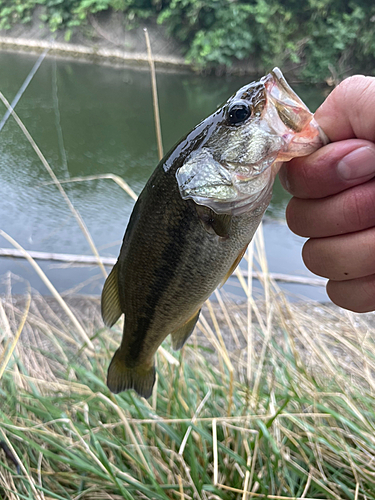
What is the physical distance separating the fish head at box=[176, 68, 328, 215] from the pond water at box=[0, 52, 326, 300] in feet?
3.35

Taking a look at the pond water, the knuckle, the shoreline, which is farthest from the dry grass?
the shoreline

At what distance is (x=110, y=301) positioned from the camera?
90 cm

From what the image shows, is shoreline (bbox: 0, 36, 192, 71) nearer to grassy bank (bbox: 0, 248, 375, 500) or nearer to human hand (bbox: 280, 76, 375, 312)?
grassy bank (bbox: 0, 248, 375, 500)

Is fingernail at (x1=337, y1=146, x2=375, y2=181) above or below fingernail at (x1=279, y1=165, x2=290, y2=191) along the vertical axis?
above

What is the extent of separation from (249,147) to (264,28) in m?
12.8

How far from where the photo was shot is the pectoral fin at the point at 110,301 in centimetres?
88

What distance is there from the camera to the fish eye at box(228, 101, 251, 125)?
69 centimetres

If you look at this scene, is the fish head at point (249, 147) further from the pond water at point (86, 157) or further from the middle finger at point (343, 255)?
→ the pond water at point (86, 157)

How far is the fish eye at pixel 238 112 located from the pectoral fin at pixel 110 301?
440 millimetres

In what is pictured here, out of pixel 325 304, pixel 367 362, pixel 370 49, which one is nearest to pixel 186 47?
pixel 370 49

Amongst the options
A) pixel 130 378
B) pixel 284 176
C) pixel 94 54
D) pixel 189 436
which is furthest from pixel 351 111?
pixel 94 54

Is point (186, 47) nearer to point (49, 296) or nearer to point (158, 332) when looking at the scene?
point (49, 296)

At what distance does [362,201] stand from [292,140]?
18cm

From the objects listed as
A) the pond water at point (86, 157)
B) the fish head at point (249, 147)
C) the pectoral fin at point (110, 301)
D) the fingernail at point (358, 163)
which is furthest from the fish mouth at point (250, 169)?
the pond water at point (86, 157)
